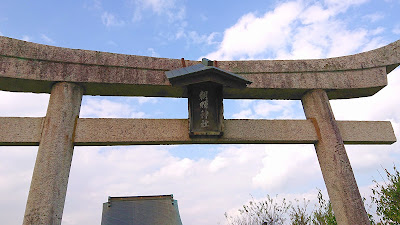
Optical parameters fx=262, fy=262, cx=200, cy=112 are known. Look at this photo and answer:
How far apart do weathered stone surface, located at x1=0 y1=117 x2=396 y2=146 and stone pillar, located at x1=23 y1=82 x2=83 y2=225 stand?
0.22 metres

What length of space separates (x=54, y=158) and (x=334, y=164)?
5147 millimetres

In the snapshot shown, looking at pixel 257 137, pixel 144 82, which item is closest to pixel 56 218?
pixel 144 82

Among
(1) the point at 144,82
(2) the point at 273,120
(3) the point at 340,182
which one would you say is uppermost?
(1) the point at 144,82

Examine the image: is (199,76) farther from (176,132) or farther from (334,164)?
(334,164)

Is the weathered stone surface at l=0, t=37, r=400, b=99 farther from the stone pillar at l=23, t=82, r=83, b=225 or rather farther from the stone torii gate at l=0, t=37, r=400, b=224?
the stone pillar at l=23, t=82, r=83, b=225

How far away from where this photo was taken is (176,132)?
5109 millimetres


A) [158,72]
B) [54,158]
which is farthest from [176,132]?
[54,158]

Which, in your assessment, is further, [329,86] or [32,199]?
[329,86]

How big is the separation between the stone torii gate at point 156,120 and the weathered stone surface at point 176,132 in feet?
0.06

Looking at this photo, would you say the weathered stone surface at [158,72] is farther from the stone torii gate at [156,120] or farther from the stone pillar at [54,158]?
the stone pillar at [54,158]

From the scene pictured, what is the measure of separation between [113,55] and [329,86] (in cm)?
478

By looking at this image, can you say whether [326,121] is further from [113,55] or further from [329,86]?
[113,55]

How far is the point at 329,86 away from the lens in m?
5.93

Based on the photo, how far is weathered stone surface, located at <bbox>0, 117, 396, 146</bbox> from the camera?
4652 millimetres
